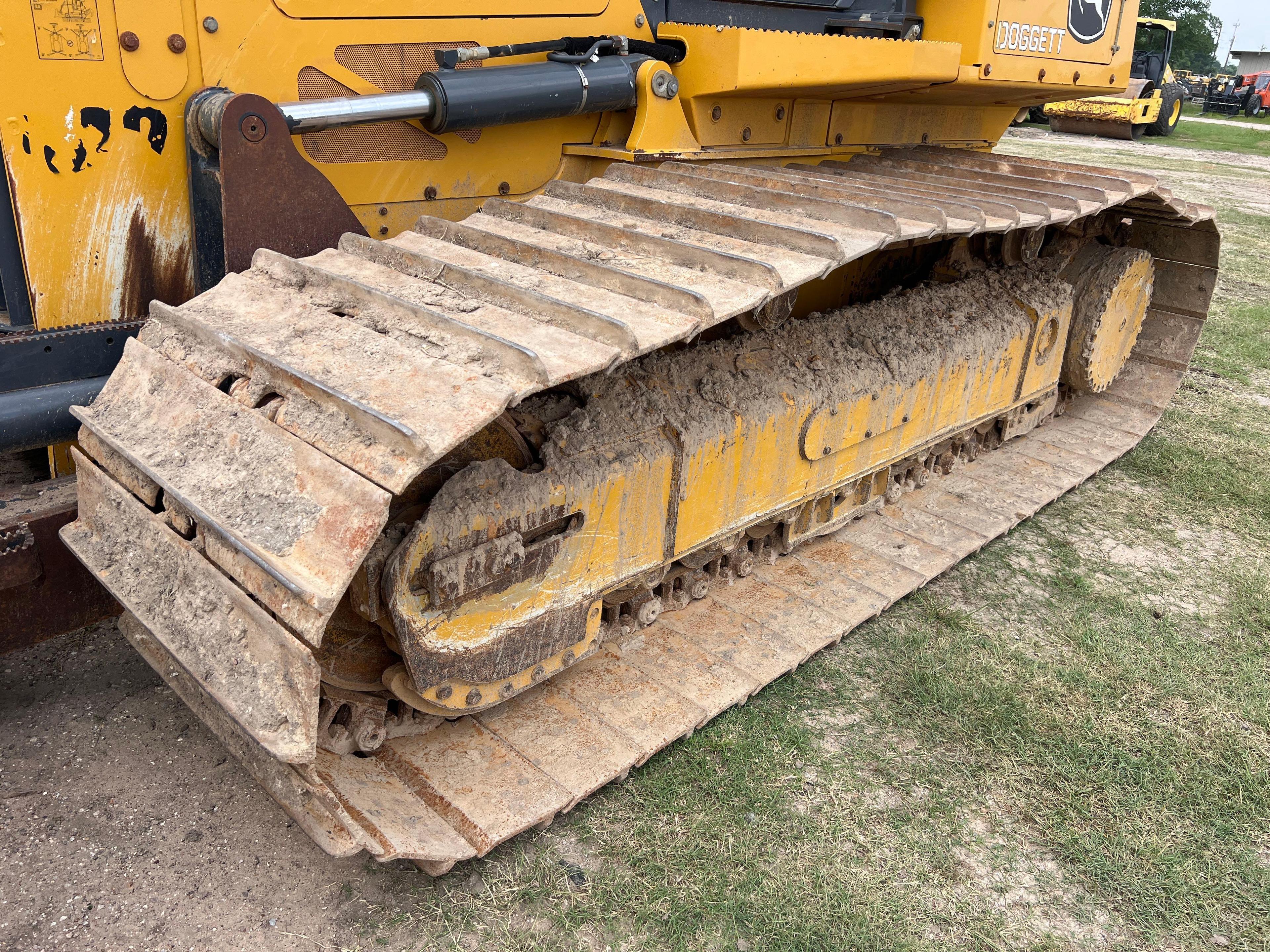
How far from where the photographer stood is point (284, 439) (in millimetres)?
2008

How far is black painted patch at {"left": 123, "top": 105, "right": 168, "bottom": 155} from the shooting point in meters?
2.55

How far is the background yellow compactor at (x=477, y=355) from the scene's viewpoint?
6.73ft

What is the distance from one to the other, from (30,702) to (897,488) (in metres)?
3.03

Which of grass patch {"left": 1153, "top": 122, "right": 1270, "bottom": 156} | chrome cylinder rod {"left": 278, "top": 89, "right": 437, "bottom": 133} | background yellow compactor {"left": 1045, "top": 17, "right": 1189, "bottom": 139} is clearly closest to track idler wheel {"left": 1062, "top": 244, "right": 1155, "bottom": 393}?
chrome cylinder rod {"left": 278, "top": 89, "right": 437, "bottom": 133}

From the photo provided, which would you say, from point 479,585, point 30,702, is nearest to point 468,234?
point 479,585

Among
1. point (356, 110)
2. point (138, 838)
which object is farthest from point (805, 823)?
point (356, 110)

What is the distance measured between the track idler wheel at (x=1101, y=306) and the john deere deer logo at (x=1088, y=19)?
916mm

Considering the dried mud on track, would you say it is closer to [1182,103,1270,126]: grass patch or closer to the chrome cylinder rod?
the chrome cylinder rod

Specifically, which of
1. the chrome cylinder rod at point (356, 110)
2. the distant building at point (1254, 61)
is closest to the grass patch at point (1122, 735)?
the chrome cylinder rod at point (356, 110)

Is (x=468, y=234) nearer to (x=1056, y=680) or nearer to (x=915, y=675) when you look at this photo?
(x=915, y=675)

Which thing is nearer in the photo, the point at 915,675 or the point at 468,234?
the point at 468,234

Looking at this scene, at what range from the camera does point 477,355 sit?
207 centimetres

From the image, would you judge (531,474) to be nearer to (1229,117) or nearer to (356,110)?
(356,110)

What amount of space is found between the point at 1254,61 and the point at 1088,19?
2313 inches
